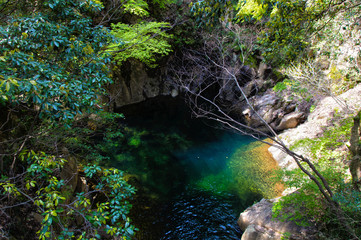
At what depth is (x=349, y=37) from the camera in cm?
664

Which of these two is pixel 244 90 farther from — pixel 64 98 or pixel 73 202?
pixel 73 202

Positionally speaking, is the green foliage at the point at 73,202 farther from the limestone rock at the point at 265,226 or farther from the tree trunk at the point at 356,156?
the tree trunk at the point at 356,156

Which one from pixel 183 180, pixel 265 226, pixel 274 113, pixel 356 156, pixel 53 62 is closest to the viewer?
pixel 53 62

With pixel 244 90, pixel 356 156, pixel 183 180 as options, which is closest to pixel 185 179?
pixel 183 180

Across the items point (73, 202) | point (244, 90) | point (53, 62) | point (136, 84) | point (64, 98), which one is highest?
point (136, 84)

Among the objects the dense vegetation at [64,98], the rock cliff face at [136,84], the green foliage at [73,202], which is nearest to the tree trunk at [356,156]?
the dense vegetation at [64,98]

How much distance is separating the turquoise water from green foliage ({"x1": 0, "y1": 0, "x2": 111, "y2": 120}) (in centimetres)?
478

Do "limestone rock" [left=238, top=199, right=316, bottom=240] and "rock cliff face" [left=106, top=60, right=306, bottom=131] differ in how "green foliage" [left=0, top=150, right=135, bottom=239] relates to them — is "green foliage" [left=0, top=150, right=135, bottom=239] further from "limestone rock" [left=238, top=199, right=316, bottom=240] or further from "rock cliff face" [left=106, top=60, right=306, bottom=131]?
"rock cliff face" [left=106, top=60, right=306, bottom=131]

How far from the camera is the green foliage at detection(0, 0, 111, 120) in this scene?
2.57 m

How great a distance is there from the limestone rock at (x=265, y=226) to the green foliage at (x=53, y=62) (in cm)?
528

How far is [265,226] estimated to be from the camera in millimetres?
5320

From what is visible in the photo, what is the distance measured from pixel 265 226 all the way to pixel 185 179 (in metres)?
3.91

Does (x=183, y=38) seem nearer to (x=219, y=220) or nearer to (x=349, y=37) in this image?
(x=349, y=37)

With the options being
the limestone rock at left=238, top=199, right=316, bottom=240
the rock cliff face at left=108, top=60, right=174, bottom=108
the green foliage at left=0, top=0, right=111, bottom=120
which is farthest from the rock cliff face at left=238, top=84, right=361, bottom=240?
the rock cliff face at left=108, top=60, right=174, bottom=108
